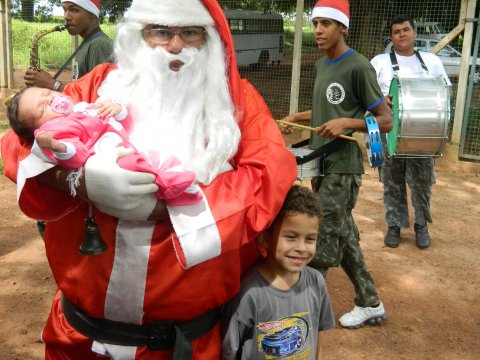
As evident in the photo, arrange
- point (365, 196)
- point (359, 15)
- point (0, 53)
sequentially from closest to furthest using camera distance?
point (365, 196) < point (359, 15) < point (0, 53)

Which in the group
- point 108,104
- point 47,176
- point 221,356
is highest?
point 108,104

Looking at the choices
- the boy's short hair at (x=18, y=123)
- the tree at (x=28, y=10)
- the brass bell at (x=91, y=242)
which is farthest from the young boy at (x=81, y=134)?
the tree at (x=28, y=10)

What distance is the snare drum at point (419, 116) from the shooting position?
15.4 ft

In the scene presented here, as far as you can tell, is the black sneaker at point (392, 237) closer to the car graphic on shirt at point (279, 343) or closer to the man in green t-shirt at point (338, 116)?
the man in green t-shirt at point (338, 116)

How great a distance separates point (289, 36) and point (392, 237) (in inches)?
226

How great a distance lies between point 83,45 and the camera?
3672 millimetres

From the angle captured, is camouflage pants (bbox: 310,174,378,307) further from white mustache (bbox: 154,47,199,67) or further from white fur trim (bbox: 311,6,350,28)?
white mustache (bbox: 154,47,199,67)

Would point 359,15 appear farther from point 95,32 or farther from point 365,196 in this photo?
point 95,32

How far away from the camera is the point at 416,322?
3760 millimetres

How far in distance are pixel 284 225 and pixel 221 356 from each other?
19.9 inches

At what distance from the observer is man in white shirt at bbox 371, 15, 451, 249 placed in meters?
5.08

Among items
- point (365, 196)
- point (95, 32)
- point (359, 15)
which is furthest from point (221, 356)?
point (359, 15)

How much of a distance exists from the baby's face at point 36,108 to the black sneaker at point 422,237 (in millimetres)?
4086

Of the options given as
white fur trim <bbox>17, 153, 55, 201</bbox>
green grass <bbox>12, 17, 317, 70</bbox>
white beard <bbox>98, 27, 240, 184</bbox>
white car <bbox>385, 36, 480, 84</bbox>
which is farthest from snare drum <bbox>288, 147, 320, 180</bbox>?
green grass <bbox>12, 17, 317, 70</bbox>
